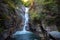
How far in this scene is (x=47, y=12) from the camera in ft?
34.0

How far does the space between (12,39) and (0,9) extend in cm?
313

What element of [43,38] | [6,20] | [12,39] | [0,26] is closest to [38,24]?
[43,38]

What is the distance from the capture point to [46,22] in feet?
33.9

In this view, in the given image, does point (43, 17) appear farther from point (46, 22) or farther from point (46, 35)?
point (46, 35)

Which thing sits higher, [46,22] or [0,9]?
[0,9]

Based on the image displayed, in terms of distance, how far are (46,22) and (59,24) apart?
3.51ft

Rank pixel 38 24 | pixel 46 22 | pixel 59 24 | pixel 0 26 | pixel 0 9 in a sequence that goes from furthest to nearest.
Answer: pixel 38 24 → pixel 46 22 → pixel 59 24 → pixel 0 9 → pixel 0 26

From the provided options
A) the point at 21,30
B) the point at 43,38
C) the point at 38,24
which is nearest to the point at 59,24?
the point at 43,38

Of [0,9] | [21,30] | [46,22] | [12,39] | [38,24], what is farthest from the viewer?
[21,30]

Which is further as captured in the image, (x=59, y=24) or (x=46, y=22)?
(x=46, y=22)

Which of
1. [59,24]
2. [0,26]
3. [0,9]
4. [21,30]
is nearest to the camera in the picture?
[0,26]

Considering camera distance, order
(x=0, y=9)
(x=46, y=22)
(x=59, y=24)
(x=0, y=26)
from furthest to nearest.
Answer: (x=46, y=22)
(x=59, y=24)
(x=0, y=9)
(x=0, y=26)

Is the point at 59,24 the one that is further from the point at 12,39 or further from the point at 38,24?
the point at 12,39

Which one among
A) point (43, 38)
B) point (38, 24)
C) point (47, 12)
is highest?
point (47, 12)
